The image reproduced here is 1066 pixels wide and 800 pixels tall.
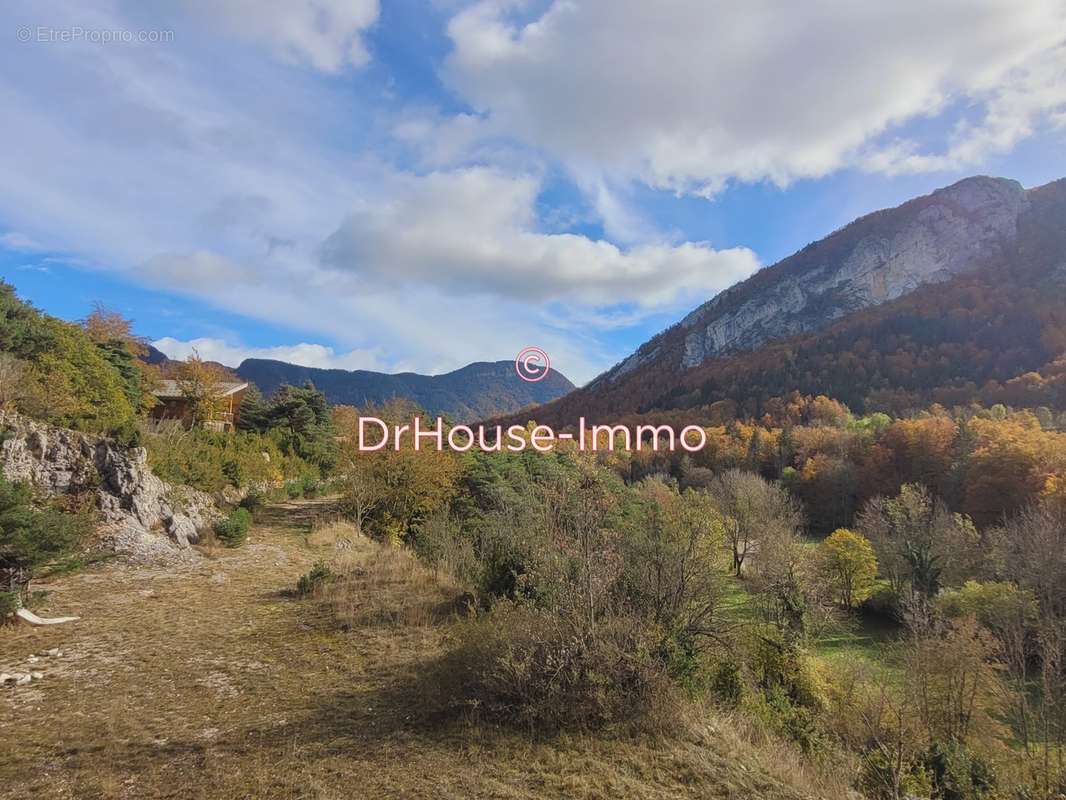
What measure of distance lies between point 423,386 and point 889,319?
142 metres

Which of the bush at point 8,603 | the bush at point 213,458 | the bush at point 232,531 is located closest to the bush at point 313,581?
the bush at point 8,603

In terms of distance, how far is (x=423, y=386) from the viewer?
184m

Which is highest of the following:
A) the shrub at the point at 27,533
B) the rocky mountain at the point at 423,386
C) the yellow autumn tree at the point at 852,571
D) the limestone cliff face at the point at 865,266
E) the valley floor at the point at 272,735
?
the limestone cliff face at the point at 865,266

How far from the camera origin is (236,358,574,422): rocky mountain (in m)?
146

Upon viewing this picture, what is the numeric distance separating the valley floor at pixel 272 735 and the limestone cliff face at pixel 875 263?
16065cm

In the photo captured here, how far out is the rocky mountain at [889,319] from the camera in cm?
8112

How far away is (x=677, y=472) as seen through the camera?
66.1 meters

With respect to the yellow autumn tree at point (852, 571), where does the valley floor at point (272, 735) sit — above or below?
above

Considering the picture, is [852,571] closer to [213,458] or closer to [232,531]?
[232,531]

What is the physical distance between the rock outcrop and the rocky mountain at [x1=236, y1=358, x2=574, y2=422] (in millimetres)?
A: 124046

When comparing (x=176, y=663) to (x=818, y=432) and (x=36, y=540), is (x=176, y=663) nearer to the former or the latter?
(x=36, y=540)

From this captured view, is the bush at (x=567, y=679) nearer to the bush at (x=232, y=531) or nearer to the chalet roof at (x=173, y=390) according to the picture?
the bush at (x=232, y=531)

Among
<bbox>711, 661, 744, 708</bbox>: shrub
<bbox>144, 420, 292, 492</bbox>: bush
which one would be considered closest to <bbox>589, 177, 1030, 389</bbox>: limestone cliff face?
<bbox>144, 420, 292, 492</bbox>: bush

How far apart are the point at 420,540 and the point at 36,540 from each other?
8.85 m
